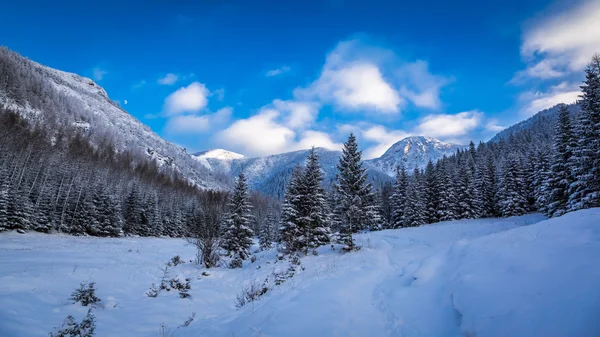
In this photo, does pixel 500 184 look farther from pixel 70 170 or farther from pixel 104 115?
pixel 104 115

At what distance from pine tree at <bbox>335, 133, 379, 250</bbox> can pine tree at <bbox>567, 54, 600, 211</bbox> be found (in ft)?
53.8

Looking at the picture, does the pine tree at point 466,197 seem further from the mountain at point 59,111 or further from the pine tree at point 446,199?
the mountain at point 59,111

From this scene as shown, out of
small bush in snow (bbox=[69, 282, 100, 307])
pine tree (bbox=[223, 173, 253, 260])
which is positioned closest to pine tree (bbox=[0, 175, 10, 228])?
pine tree (bbox=[223, 173, 253, 260])

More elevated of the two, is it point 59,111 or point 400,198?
point 59,111

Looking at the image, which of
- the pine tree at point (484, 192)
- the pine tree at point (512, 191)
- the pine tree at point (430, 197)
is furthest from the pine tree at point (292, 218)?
the pine tree at point (512, 191)

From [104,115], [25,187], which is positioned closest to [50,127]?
[25,187]

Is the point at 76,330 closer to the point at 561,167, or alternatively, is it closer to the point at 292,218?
the point at 292,218

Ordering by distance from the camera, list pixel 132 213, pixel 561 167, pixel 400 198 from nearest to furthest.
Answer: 1. pixel 561 167
2. pixel 400 198
3. pixel 132 213

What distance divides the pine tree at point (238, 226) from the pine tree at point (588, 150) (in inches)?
1070

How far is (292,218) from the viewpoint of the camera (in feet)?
68.5

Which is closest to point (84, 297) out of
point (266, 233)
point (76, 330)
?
point (76, 330)

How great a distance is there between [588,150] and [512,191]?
2129cm

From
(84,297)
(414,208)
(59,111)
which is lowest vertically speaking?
(84,297)

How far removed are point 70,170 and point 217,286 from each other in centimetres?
5584
